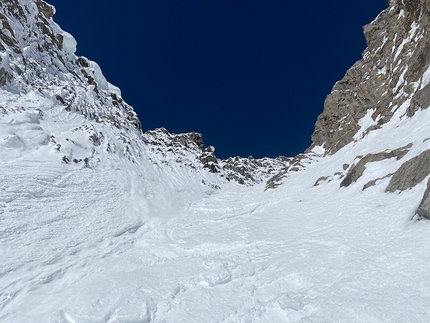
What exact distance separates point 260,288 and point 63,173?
19.6m

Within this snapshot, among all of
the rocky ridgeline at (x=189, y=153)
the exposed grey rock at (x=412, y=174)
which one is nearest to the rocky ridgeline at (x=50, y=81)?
the rocky ridgeline at (x=189, y=153)

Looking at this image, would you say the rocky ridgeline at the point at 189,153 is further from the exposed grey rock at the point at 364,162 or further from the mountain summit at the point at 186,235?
the exposed grey rock at the point at 364,162

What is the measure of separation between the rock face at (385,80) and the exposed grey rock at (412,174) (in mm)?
13003

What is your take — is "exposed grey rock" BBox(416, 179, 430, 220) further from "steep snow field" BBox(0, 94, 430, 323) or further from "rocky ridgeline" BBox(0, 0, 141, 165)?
"rocky ridgeline" BBox(0, 0, 141, 165)

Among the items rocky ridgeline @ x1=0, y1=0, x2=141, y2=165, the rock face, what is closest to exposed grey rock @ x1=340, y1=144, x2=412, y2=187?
the rock face

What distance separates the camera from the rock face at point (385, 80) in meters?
28.1

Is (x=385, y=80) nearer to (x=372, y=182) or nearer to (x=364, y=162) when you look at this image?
(x=364, y=162)

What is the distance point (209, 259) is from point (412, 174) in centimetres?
808

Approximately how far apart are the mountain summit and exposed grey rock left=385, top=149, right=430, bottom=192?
0.05m

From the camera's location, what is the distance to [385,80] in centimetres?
4072

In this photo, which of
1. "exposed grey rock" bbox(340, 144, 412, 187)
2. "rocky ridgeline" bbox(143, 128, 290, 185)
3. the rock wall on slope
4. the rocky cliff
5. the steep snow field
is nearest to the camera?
the steep snow field

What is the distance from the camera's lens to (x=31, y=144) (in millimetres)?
22766

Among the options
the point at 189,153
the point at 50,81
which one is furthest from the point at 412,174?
the point at 189,153

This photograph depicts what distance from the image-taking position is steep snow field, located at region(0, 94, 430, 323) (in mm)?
6070
